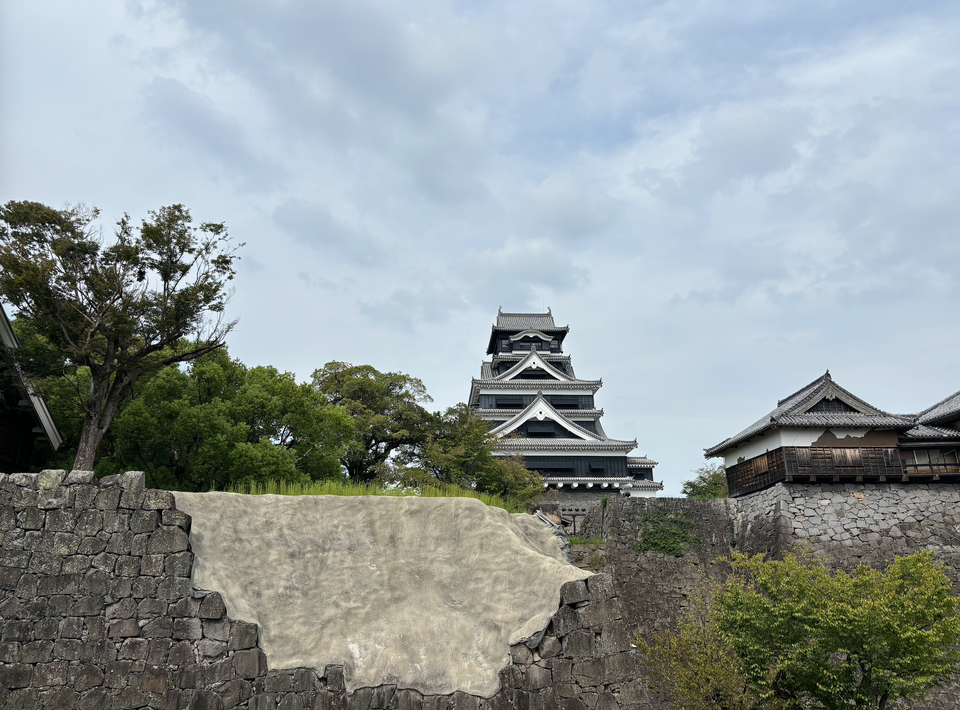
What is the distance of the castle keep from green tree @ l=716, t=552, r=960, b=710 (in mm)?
19143

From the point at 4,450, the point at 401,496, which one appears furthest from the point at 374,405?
the point at 401,496

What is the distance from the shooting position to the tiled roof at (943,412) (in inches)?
969

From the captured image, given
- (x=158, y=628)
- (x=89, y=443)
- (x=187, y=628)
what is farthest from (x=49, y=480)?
(x=89, y=443)

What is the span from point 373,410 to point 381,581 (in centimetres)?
1904

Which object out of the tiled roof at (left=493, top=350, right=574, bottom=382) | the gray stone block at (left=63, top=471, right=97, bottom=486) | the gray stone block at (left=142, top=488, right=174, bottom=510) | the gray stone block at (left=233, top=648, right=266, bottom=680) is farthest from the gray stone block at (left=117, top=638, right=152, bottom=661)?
the tiled roof at (left=493, top=350, right=574, bottom=382)

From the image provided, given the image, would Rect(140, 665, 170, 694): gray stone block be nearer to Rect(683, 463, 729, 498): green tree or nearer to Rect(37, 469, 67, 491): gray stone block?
Rect(37, 469, 67, 491): gray stone block

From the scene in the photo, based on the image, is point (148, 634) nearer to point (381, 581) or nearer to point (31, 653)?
point (31, 653)

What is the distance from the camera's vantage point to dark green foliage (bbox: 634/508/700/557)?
21656 millimetres

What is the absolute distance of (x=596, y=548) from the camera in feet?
68.1

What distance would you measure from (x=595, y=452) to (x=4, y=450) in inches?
1002

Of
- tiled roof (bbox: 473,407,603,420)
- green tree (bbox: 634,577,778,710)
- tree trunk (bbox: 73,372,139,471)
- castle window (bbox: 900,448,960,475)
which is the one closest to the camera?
green tree (bbox: 634,577,778,710)

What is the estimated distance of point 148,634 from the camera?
9312mm

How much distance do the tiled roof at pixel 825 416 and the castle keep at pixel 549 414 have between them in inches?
407

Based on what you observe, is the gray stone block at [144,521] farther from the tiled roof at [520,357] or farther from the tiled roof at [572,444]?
the tiled roof at [520,357]
